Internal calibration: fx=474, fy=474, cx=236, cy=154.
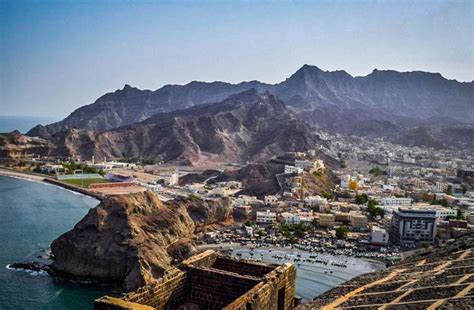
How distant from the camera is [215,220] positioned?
37688 millimetres

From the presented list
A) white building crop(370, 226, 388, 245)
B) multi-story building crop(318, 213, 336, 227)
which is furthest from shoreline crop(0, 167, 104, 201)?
white building crop(370, 226, 388, 245)

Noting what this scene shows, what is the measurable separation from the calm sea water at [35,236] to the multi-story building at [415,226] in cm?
2107

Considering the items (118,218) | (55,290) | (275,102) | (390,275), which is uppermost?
(275,102)

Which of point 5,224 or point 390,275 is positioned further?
point 5,224

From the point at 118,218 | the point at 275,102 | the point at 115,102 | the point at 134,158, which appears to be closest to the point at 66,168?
the point at 134,158

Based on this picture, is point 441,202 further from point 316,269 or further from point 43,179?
point 43,179

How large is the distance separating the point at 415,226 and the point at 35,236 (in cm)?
2615

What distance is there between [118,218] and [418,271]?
68.2 feet

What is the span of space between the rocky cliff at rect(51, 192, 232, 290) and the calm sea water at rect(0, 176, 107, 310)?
122 centimetres

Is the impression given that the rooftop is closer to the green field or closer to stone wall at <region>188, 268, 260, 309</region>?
stone wall at <region>188, 268, 260, 309</region>

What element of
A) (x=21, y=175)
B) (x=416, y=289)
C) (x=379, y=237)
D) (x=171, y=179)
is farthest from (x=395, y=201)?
(x=21, y=175)

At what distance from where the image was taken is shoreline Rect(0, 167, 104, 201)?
50.6 meters

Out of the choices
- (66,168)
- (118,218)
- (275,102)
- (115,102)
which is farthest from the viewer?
(115,102)

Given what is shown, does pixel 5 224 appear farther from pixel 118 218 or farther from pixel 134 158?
pixel 134 158
